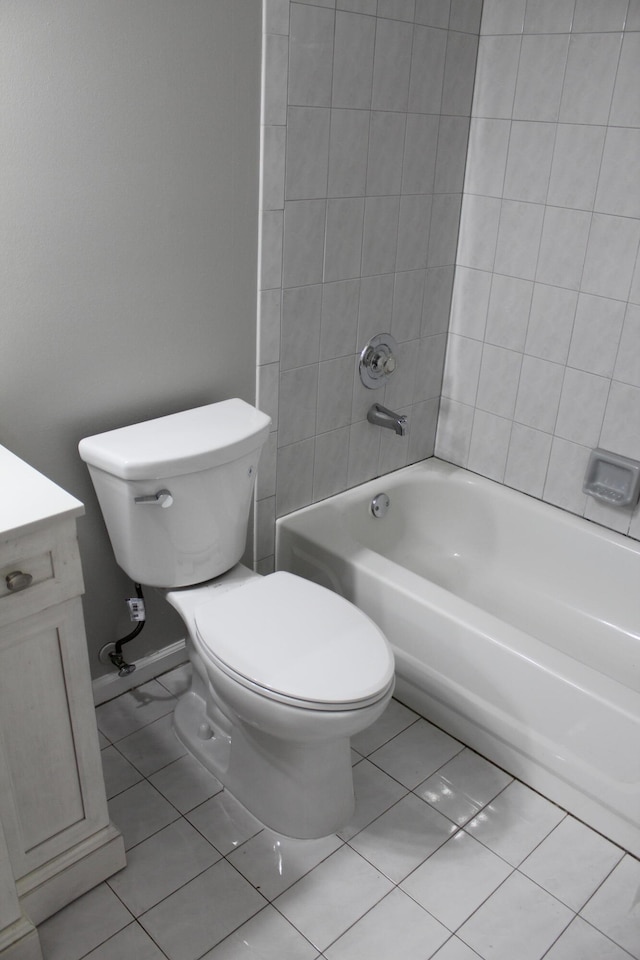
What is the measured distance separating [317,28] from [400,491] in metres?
1.30

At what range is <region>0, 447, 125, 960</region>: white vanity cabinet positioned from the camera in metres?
1.36

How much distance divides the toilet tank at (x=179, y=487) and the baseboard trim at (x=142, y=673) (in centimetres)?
41

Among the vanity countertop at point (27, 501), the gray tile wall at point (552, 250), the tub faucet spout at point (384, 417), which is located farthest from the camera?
the tub faucet spout at point (384, 417)

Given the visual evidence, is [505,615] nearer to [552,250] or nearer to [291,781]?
[291,781]

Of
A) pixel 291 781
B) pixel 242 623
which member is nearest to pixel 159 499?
pixel 242 623

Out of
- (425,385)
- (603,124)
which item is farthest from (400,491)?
(603,124)

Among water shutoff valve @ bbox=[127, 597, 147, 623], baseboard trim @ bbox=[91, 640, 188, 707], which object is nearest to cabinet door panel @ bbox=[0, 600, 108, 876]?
water shutoff valve @ bbox=[127, 597, 147, 623]

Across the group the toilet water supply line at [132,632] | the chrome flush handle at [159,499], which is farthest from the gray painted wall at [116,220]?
the chrome flush handle at [159,499]

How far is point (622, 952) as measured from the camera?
5.20 ft

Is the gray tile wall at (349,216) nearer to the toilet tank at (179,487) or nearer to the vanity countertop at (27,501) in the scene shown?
the toilet tank at (179,487)

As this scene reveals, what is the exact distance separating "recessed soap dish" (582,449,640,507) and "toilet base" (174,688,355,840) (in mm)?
1045

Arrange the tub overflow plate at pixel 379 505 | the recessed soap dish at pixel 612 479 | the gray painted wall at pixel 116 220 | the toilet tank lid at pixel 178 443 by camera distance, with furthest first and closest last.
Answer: the tub overflow plate at pixel 379 505, the recessed soap dish at pixel 612 479, the toilet tank lid at pixel 178 443, the gray painted wall at pixel 116 220

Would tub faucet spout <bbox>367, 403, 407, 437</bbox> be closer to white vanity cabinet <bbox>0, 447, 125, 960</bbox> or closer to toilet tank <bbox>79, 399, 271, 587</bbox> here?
toilet tank <bbox>79, 399, 271, 587</bbox>

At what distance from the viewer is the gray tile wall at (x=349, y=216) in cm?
193
